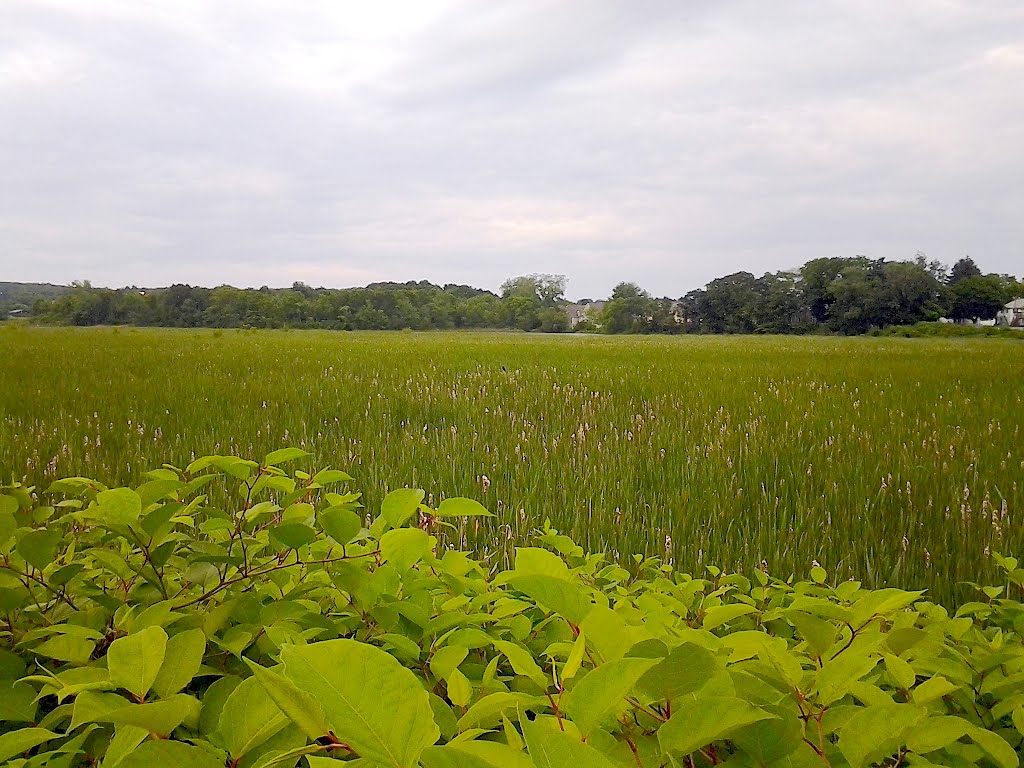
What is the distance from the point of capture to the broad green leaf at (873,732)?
59cm

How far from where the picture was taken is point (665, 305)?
290 feet

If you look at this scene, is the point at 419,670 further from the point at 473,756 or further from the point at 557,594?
the point at 473,756

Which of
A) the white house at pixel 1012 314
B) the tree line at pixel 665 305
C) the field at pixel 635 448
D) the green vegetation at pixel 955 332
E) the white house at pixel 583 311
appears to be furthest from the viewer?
the white house at pixel 583 311

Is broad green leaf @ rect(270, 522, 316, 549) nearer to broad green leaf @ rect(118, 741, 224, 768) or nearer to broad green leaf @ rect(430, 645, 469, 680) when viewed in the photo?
broad green leaf @ rect(430, 645, 469, 680)

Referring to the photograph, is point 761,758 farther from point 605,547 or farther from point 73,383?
point 73,383

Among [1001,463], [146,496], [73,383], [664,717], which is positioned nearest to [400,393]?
[73,383]

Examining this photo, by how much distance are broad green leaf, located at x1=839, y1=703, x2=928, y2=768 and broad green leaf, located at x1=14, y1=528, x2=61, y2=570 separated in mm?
1132

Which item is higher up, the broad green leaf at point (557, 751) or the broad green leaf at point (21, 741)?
the broad green leaf at point (557, 751)

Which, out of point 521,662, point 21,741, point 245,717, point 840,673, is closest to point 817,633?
point 840,673

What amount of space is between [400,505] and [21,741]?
1.93 feet

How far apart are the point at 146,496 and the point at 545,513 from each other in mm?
2898

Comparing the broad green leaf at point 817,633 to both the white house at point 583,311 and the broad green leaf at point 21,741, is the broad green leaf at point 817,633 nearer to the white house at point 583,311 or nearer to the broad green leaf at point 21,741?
the broad green leaf at point 21,741

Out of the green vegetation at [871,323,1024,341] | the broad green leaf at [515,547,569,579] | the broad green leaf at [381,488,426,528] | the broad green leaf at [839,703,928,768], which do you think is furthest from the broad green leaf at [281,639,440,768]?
the green vegetation at [871,323,1024,341]

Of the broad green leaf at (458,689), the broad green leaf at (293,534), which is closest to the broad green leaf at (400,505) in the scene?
the broad green leaf at (293,534)
